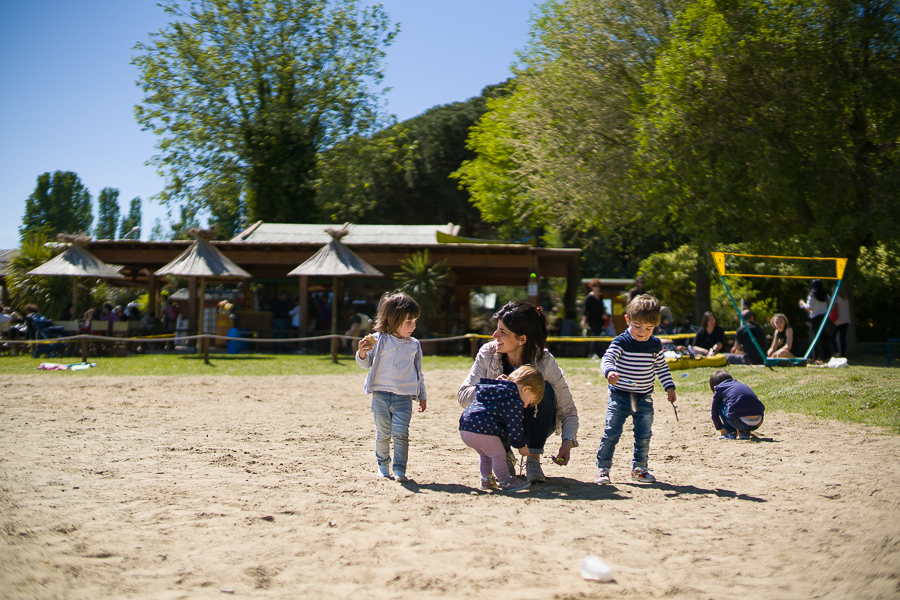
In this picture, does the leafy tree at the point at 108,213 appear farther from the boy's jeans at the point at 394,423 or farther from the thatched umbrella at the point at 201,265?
the boy's jeans at the point at 394,423

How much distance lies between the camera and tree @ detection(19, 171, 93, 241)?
58.2m

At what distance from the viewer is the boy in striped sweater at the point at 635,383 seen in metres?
5.38

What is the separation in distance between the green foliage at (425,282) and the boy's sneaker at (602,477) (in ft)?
47.4

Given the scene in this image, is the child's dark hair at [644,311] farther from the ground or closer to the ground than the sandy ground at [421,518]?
farther from the ground

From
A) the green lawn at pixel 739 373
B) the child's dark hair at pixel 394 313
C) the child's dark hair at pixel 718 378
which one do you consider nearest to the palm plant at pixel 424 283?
the green lawn at pixel 739 373

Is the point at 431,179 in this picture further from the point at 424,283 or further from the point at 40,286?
the point at 40,286

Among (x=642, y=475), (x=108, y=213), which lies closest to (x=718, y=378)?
(x=642, y=475)

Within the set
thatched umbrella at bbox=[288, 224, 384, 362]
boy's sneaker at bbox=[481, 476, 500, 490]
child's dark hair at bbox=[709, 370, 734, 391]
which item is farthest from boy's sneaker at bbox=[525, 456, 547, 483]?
thatched umbrella at bbox=[288, 224, 384, 362]

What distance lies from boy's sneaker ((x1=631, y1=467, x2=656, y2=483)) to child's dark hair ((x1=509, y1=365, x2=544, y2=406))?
3.57 feet

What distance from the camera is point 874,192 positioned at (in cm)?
1504

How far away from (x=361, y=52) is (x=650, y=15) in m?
18.8

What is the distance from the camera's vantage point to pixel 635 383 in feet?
17.6

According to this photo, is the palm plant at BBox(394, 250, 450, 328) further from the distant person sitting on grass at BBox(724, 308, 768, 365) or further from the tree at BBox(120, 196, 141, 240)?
the tree at BBox(120, 196, 141, 240)

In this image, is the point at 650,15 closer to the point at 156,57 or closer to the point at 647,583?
the point at 647,583
